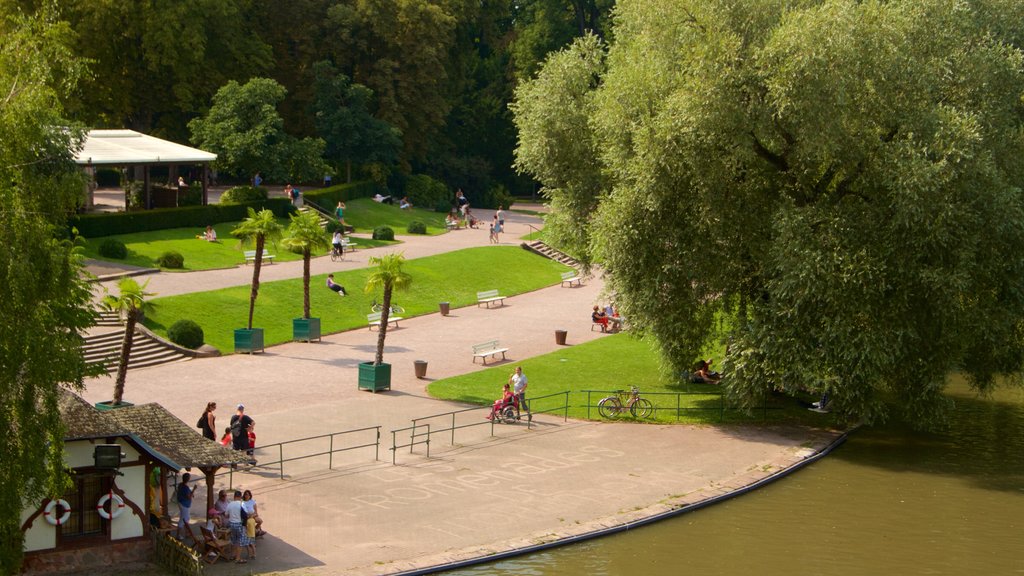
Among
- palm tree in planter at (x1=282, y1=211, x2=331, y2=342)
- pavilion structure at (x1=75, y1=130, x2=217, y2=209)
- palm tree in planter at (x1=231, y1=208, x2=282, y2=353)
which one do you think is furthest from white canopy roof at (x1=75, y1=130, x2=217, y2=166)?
palm tree in planter at (x1=282, y1=211, x2=331, y2=342)

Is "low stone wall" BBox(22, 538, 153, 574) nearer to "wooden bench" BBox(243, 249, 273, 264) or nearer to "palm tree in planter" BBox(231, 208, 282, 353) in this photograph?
"palm tree in planter" BBox(231, 208, 282, 353)

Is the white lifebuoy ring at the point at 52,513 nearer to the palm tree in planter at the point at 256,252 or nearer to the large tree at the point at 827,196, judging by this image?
the large tree at the point at 827,196

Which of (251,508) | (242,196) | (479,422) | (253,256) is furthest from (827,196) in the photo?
(242,196)

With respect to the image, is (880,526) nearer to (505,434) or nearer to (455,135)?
(505,434)

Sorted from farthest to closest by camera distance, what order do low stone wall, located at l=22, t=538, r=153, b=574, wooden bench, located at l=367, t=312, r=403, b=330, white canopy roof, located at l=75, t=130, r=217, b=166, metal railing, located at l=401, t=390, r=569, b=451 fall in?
white canopy roof, located at l=75, t=130, r=217, b=166, wooden bench, located at l=367, t=312, r=403, b=330, metal railing, located at l=401, t=390, r=569, b=451, low stone wall, located at l=22, t=538, r=153, b=574

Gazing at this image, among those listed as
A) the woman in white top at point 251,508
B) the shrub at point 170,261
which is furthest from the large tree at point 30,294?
the shrub at point 170,261

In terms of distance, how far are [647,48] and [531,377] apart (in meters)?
12.2

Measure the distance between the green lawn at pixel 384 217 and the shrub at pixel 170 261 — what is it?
59.6 feet

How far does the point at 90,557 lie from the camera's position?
21844 millimetres

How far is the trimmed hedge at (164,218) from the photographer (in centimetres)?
5419

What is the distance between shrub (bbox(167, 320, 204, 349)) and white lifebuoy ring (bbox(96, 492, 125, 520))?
64.8 ft

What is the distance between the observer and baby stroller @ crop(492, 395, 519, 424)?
33.6m

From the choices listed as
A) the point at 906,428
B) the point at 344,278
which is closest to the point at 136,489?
the point at 906,428

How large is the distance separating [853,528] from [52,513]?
1719 centimetres
